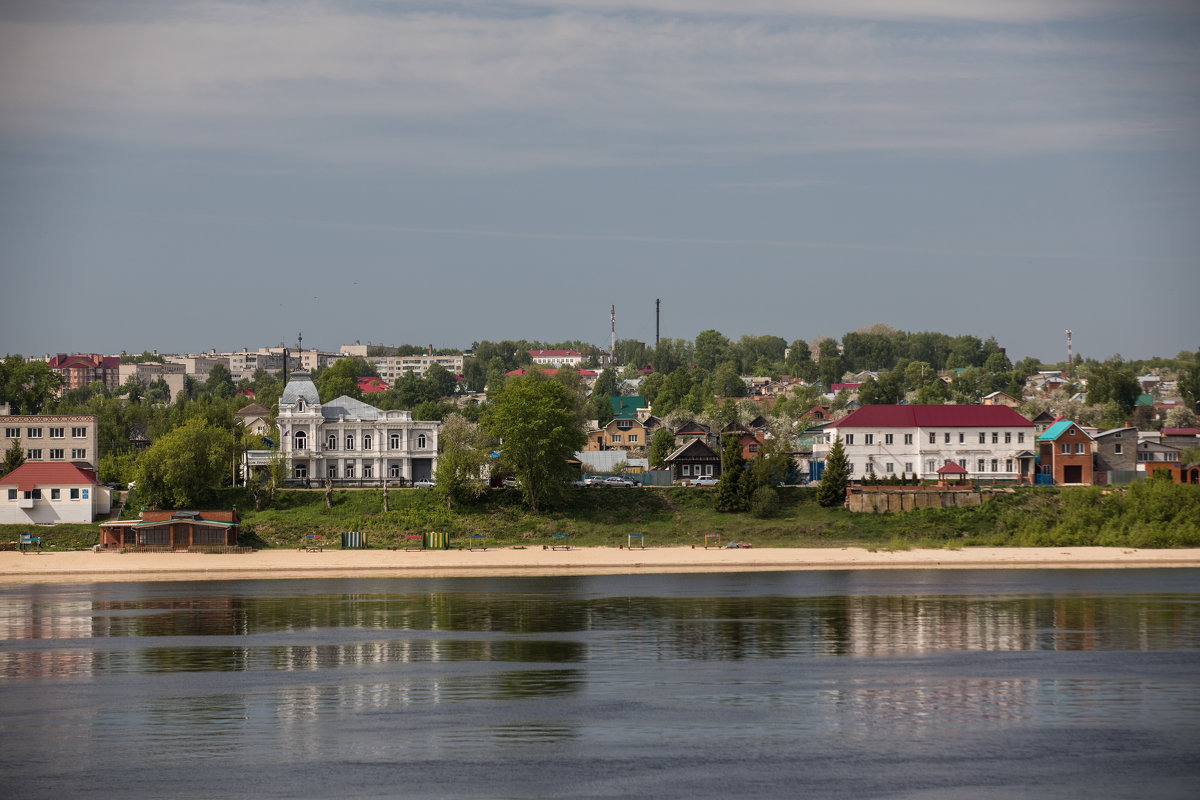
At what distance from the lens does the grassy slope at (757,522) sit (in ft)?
272

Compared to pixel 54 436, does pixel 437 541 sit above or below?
below

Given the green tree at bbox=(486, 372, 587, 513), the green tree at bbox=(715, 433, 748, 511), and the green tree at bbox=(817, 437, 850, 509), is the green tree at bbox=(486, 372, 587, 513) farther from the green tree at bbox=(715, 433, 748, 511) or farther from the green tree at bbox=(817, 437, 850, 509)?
the green tree at bbox=(817, 437, 850, 509)

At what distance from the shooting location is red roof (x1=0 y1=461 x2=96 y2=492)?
8481cm

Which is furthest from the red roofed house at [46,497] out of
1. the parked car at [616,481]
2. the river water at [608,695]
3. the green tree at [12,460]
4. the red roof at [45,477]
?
the parked car at [616,481]

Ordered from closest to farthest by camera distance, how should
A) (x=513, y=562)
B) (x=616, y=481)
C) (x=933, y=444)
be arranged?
(x=513, y=562) → (x=616, y=481) → (x=933, y=444)

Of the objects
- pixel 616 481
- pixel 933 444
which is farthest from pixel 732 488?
pixel 933 444

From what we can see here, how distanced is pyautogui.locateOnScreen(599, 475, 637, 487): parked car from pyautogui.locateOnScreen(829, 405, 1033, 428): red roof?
55.4ft

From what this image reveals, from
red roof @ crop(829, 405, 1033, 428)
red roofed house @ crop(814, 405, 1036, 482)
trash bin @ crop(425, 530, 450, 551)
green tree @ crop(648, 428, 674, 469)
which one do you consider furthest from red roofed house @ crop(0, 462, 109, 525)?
red roof @ crop(829, 405, 1033, 428)

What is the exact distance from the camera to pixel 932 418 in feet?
333

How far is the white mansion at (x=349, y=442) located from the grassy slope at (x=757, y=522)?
794 cm

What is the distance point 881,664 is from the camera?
46.1m

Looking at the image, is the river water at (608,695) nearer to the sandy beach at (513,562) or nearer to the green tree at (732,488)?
the sandy beach at (513,562)

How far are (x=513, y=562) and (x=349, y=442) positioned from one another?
25.7 metres

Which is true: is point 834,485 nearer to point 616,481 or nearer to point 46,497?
point 616,481
